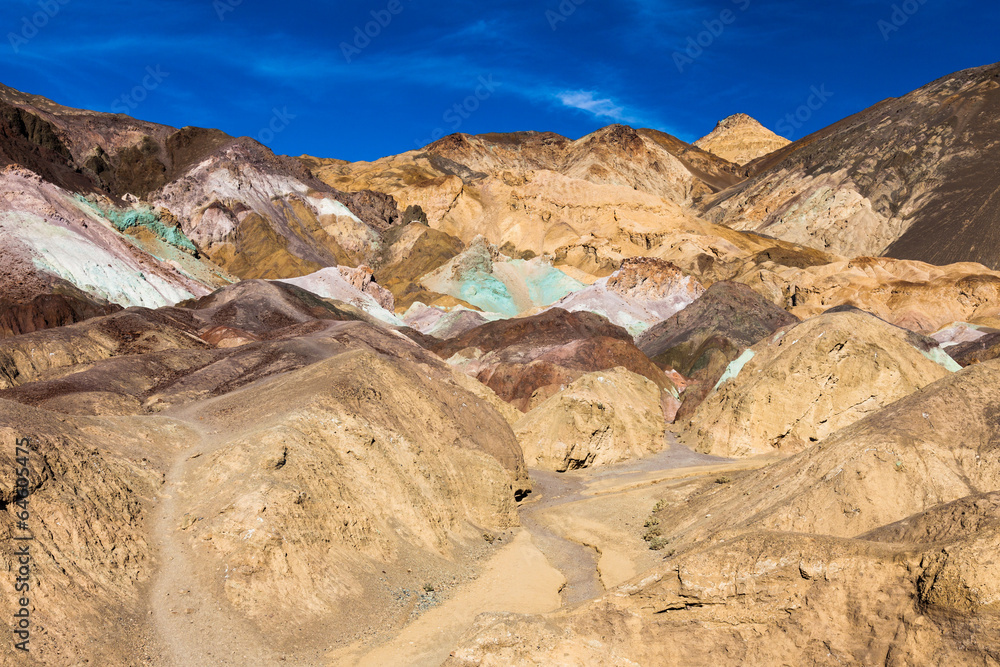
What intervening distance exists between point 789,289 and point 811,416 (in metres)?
57.1

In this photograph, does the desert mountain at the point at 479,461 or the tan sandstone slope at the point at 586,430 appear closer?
the desert mountain at the point at 479,461

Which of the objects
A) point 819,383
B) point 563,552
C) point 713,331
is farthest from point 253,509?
point 713,331

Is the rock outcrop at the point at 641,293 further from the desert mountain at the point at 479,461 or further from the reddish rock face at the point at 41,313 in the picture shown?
the reddish rock face at the point at 41,313

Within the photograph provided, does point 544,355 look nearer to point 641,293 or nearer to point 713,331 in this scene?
point 713,331

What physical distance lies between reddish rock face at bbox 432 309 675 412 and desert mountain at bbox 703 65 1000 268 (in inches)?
2505

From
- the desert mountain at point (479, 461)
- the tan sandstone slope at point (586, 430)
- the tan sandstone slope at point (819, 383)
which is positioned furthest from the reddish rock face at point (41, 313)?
the tan sandstone slope at point (819, 383)

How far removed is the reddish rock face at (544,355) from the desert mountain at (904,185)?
2505 inches

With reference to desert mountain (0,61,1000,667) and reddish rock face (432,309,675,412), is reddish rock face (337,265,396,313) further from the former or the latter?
reddish rock face (432,309,675,412)

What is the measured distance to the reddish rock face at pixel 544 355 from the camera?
158 feet

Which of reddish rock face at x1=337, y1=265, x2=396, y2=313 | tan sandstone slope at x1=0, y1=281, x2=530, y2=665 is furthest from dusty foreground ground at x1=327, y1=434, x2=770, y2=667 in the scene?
reddish rock face at x1=337, y1=265, x2=396, y2=313

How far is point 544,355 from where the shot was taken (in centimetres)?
5062

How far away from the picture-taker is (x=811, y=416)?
109 feet

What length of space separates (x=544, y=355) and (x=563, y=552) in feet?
95.0

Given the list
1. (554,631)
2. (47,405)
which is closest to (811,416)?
(554,631)
